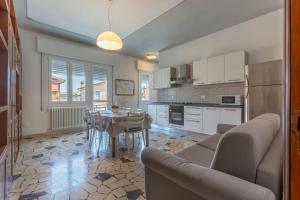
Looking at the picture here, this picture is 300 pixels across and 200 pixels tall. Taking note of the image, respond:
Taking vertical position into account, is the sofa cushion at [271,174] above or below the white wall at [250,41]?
below

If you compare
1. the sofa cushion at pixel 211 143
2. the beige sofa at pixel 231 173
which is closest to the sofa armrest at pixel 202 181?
the beige sofa at pixel 231 173

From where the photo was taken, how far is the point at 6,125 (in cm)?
140

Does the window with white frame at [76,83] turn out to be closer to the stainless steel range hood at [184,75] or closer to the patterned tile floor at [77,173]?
the patterned tile floor at [77,173]

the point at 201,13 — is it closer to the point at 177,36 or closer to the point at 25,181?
the point at 177,36

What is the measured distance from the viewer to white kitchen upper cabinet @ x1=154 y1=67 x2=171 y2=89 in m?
5.58

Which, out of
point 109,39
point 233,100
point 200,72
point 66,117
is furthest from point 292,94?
point 66,117

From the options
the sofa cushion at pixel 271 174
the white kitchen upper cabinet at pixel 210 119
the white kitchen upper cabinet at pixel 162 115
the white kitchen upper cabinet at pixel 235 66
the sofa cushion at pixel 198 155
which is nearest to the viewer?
the sofa cushion at pixel 271 174

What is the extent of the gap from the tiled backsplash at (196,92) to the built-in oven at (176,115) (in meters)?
0.64

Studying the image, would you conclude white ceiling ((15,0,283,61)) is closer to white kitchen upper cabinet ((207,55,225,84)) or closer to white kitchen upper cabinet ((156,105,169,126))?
white kitchen upper cabinet ((207,55,225,84))

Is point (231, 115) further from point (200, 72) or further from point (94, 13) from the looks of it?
point (94, 13)

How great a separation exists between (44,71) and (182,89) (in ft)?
13.9

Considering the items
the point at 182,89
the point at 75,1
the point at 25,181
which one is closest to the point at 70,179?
the point at 25,181

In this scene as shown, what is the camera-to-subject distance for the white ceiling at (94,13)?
3.11 m

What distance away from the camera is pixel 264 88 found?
3.24 m
